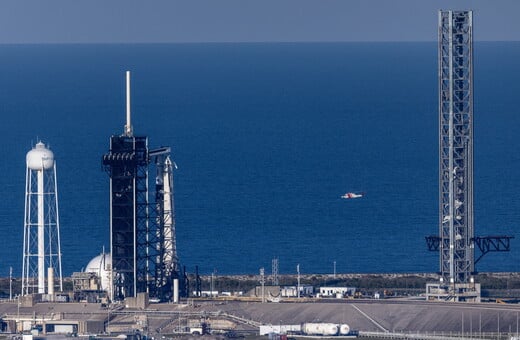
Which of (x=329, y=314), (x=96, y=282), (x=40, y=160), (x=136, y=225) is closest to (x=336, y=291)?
(x=329, y=314)

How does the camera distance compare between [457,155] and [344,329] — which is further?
[457,155]

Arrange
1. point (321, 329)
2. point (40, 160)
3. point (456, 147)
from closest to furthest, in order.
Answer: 1. point (321, 329)
2. point (456, 147)
3. point (40, 160)

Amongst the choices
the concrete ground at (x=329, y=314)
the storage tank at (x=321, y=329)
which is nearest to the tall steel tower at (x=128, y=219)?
the concrete ground at (x=329, y=314)

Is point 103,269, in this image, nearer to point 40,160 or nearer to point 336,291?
point 40,160

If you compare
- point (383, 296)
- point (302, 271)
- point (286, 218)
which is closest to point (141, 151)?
point (383, 296)

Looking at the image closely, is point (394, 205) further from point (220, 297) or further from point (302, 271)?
point (220, 297)

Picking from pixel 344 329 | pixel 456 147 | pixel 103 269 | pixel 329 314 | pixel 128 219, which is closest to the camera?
pixel 344 329

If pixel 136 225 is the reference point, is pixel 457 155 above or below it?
above

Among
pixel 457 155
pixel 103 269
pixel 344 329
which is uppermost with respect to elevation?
pixel 457 155
